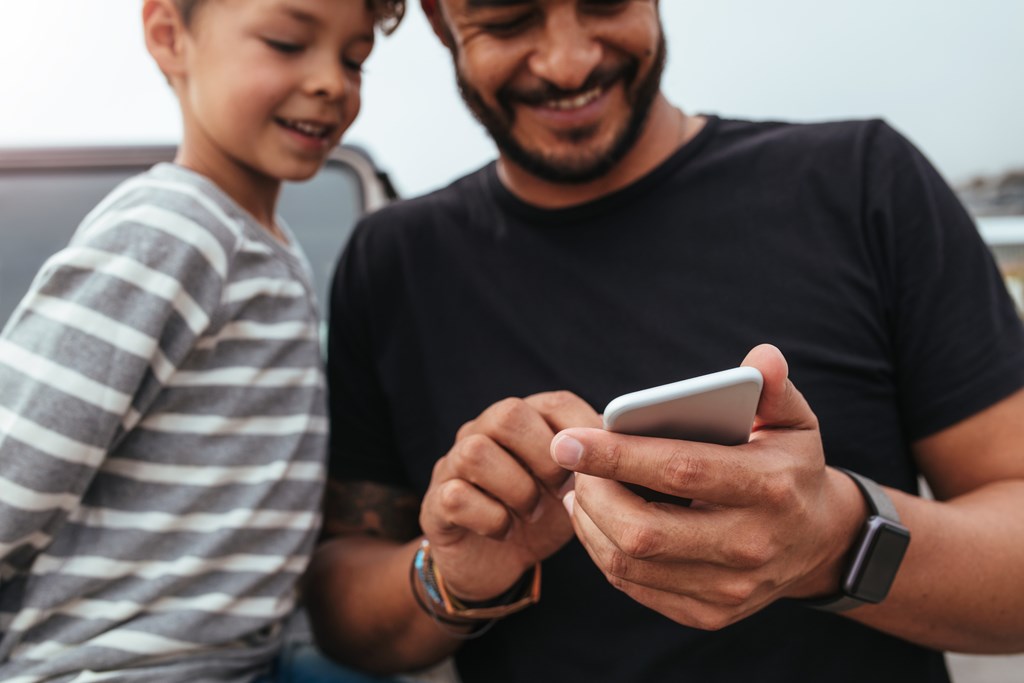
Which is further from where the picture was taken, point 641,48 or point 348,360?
point 348,360

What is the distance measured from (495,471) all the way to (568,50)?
0.70m

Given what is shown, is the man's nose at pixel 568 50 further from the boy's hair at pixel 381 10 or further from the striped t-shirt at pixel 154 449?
the striped t-shirt at pixel 154 449

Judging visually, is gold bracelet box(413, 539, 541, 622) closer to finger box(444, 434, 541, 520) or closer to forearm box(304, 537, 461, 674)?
forearm box(304, 537, 461, 674)

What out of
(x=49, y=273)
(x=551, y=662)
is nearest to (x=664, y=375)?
(x=551, y=662)

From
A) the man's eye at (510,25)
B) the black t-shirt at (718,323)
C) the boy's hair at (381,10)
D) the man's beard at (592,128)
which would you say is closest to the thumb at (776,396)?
the black t-shirt at (718,323)

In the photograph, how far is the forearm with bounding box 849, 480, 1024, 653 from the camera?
102 centimetres

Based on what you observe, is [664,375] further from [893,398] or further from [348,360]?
[348,360]

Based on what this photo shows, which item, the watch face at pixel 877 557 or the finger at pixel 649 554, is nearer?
the finger at pixel 649 554

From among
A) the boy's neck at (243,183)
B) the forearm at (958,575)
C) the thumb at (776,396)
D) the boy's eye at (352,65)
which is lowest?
the forearm at (958,575)

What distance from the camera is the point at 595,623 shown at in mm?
1229

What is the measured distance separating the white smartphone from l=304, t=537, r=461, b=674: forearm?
70 cm

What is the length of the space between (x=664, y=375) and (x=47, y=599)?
0.88m

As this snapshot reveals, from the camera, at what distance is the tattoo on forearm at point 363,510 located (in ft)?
4.90

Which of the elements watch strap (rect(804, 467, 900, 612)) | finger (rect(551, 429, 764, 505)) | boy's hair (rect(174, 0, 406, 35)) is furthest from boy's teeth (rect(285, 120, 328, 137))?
watch strap (rect(804, 467, 900, 612))
